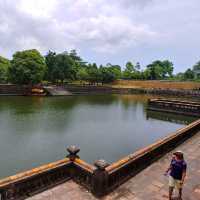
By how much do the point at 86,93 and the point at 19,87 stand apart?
1316 centimetres

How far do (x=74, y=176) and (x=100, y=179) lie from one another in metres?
1.05

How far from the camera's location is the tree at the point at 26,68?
34125 mm

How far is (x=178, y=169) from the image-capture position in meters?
4.29

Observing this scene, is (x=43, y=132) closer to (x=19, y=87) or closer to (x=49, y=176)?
(x=49, y=176)

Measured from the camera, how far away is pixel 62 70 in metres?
41.8

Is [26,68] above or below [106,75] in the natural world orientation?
above

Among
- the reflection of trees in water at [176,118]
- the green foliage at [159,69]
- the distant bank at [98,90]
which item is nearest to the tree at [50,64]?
the distant bank at [98,90]

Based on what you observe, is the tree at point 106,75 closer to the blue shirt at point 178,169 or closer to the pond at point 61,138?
the pond at point 61,138

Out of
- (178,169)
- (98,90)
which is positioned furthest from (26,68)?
(178,169)

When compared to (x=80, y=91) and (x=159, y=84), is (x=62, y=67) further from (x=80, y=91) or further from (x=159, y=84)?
(x=159, y=84)

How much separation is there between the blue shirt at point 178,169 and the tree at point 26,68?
1308 inches

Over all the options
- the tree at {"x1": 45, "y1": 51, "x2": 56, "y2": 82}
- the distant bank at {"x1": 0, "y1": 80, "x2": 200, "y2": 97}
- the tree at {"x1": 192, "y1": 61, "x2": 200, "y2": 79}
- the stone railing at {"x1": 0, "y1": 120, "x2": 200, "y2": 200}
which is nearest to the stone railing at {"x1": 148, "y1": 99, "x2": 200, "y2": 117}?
the stone railing at {"x1": 0, "y1": 120, "x2": 200, "y2": 200}

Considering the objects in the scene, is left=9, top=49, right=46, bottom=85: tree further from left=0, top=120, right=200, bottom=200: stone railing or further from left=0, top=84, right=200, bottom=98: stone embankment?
left=0, top=120, right=200, bottom=200: stone railing

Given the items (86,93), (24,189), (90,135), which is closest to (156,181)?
(24,189)
